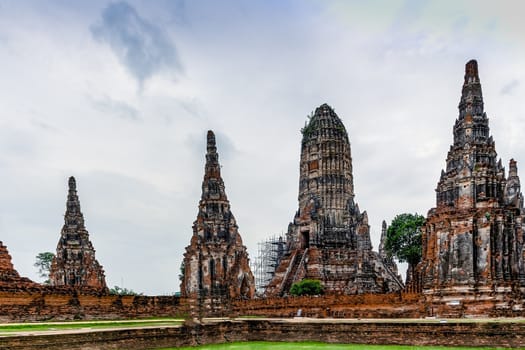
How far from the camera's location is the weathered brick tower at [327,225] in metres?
40.5

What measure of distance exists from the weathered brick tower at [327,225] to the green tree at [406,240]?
1369mm

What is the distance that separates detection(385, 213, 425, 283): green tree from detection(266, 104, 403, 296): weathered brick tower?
4.49 ft

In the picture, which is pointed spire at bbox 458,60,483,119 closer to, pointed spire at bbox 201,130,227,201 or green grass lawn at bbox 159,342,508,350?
green grass lawn at bbox 159,342,508,350

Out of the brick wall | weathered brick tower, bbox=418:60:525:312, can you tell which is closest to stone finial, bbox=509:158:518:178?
weathered brick tower, bbox=418:60:525:312

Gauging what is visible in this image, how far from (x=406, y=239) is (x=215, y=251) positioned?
45.3ft

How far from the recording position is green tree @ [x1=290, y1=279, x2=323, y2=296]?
3722 centimetres

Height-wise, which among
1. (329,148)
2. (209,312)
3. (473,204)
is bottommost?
(209,312)

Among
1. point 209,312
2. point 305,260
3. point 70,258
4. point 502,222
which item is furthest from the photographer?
point 305,260

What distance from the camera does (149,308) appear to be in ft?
93.0

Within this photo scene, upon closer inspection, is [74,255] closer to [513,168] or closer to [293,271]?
[293,271]

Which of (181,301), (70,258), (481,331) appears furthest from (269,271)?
(481,331)

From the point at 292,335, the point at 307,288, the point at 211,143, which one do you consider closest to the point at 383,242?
the point at 307,288

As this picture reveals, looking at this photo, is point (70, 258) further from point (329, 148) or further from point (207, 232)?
point (329, 148)

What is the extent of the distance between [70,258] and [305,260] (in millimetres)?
16314
